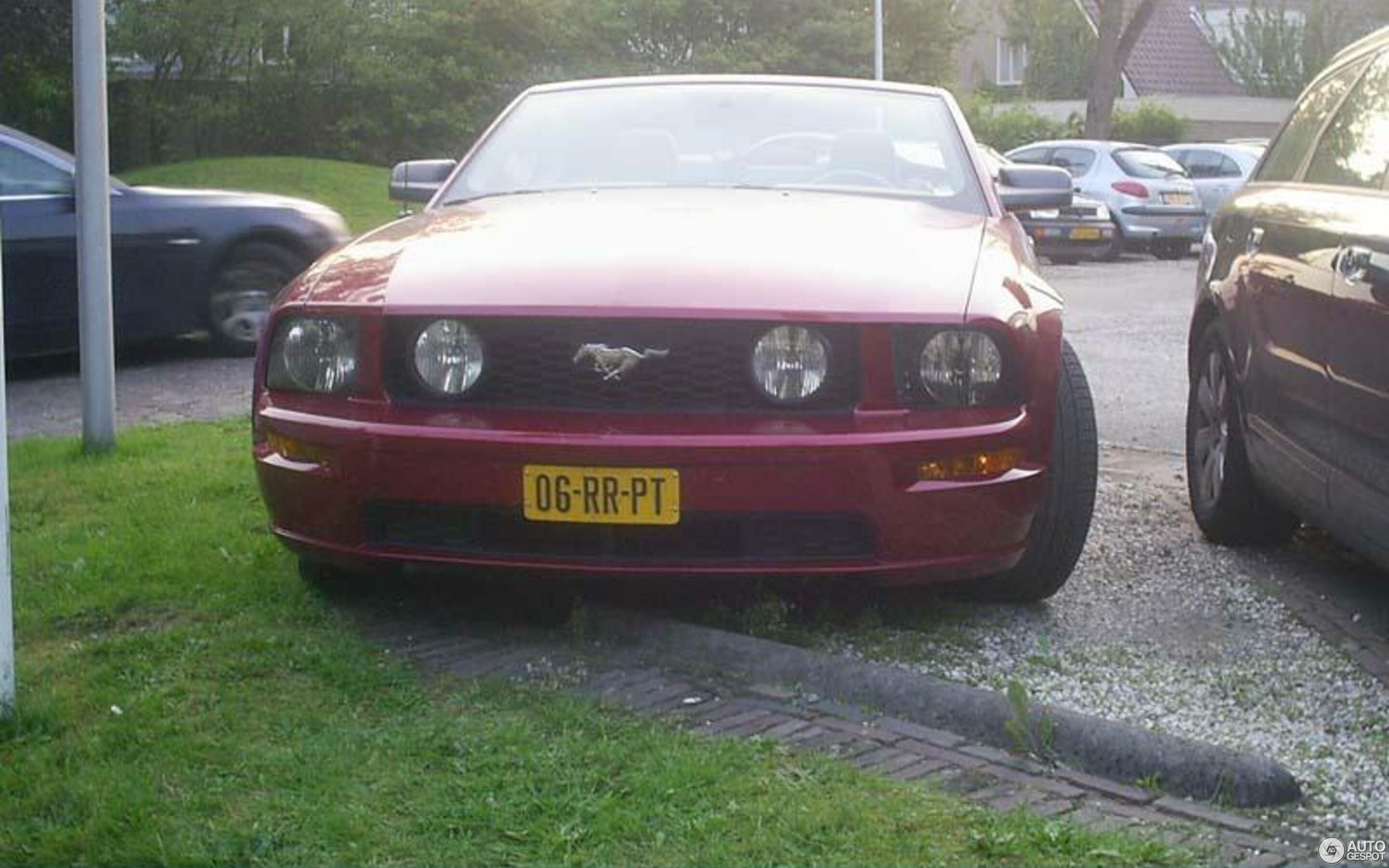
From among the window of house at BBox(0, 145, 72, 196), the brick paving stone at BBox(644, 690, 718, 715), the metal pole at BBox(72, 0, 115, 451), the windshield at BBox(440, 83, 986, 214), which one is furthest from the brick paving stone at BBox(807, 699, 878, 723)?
the window of house at BBox(0, 145, 72, 196)

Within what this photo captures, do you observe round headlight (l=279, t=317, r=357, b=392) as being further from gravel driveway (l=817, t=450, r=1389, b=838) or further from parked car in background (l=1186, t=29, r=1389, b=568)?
parked car in background (l=1186, t=29, r=1389, b=568)

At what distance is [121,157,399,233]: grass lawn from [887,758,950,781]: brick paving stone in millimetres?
19685

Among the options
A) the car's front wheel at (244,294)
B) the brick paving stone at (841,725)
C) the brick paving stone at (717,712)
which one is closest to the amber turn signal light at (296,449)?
the brick paving stone at (717,712)

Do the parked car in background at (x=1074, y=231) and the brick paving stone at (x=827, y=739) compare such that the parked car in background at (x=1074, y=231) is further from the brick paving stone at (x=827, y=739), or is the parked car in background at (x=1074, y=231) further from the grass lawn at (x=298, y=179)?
the brick paving stone at (x=827, y=739)

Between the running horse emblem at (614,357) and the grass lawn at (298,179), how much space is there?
18.8m

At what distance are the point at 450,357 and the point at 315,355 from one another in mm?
397

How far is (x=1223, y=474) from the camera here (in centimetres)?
605

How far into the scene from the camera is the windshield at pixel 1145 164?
78.4ft

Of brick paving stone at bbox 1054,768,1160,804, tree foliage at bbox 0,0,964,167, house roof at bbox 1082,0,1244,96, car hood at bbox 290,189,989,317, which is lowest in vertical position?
brick paving stone at bbox 1054,768,1160,804

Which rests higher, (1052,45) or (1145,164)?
(1052,45)

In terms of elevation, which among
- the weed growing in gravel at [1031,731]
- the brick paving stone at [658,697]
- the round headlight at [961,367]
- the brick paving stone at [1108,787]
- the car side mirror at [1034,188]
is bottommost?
the brick paving stone at [1108,787]

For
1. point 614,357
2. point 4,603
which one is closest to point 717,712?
point 614,357

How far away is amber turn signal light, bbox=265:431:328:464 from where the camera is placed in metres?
4.77

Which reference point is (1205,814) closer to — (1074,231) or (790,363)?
(790,363)
